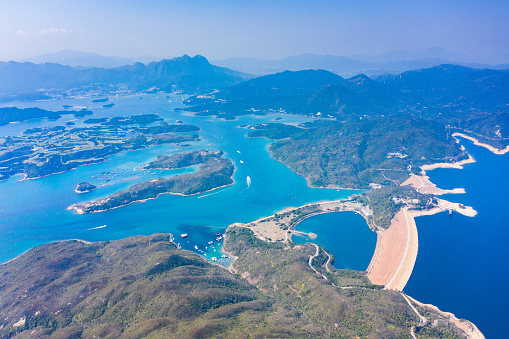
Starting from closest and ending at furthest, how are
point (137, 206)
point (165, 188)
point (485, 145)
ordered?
1. point (137, 206)
2. point (165, 188)
3. point (485, 145)

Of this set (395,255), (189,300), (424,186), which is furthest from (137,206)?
(424,186)

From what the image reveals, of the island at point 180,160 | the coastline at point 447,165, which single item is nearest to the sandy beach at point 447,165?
the coastline at point 447,165

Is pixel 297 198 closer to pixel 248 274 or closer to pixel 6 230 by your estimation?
pixel 248 274

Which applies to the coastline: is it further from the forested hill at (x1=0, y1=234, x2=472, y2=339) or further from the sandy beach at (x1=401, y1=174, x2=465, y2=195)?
the forested hill at (x1=0, y1=234, x2=472, y2=339)

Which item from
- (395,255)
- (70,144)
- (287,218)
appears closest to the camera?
(395,255)

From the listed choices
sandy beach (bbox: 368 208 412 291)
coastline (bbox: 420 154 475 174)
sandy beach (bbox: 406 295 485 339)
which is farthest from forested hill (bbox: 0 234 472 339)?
coastline (bbox: 420 154 475 174)

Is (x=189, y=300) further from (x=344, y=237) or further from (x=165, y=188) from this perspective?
(x=165, y=188)

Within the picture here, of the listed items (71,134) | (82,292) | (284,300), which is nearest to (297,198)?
(284,300)
